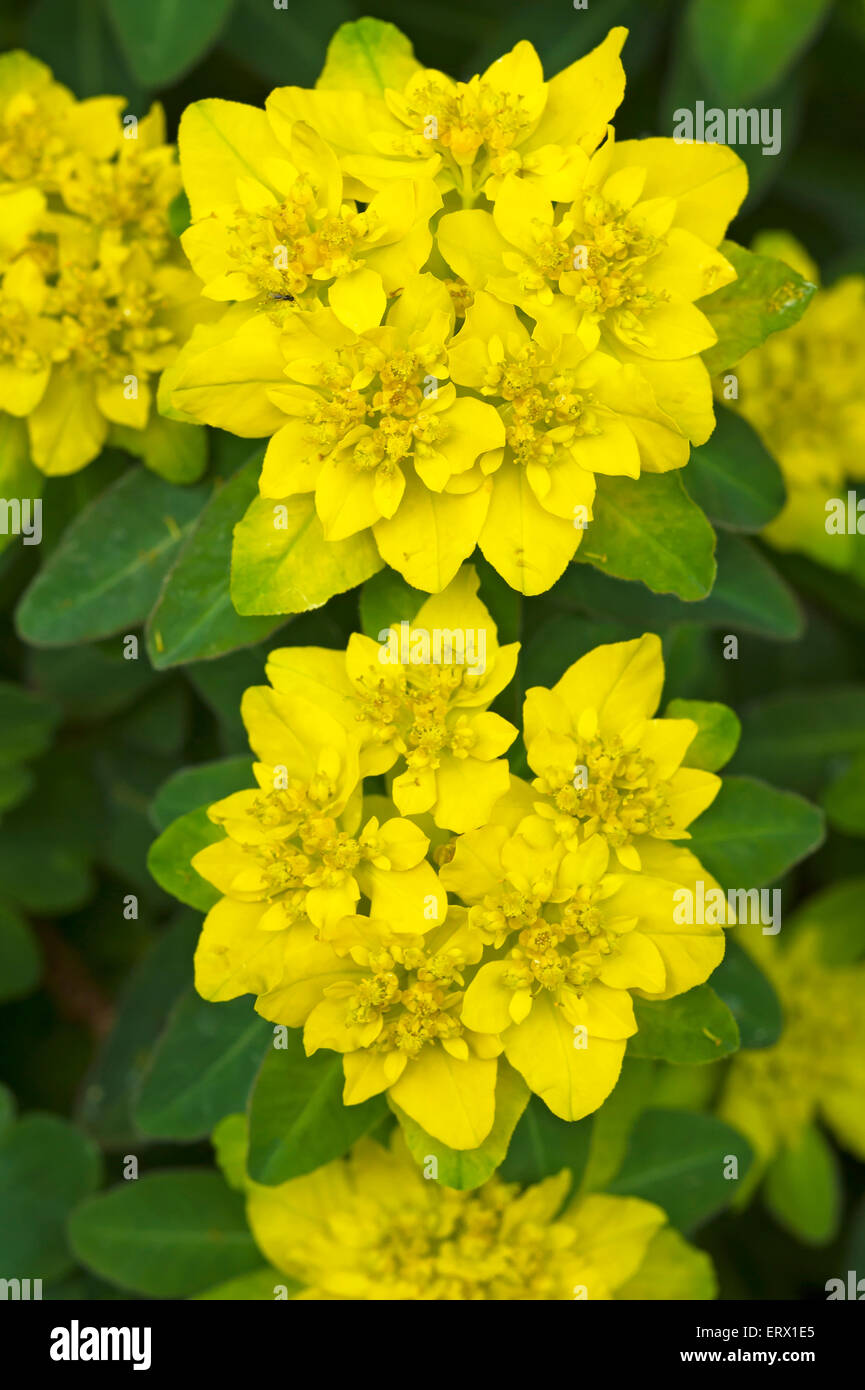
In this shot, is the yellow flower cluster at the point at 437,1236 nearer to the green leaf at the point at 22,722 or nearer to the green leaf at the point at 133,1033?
the green leaf at the point at 133,1033

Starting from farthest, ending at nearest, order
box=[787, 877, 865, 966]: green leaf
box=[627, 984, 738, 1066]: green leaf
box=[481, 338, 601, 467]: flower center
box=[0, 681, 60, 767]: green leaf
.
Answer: box=[787, 877, 865, 966]: green leaf < box=[0, 681, 60, 767]: green leaf < box=[627, 984, 738, 1066]: green leaf < box=[481, 338, 601, 467]: flower center

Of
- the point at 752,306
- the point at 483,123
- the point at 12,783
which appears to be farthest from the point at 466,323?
the point at 12,783

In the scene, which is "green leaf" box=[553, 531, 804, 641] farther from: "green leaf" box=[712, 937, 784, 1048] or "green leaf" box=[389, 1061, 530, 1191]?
"green leaf" box=[389, 1061, 530, 1191]

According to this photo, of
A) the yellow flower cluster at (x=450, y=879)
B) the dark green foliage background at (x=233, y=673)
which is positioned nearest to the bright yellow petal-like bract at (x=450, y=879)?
the yellow flower cluster at (x=450, y=879)

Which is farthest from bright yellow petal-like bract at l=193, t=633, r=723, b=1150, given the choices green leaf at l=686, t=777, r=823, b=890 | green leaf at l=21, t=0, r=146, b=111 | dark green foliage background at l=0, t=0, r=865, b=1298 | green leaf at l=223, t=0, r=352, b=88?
green leaf at l=21, t=0, r=146, b=111

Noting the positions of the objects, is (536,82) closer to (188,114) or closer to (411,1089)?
(188,114)

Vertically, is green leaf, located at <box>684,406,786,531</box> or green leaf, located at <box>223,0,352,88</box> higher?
green leaf, located at <box>223,0,352,88</box>
